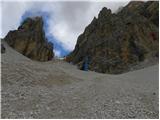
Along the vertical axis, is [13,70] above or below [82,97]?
above

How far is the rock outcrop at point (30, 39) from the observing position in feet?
289

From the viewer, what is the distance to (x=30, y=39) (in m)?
88.9

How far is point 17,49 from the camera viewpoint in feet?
287

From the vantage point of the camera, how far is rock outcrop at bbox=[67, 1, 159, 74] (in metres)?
78.8

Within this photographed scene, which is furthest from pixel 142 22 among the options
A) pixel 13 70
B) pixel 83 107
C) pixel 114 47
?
pixel 83 107

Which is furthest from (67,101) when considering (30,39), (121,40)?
(30,39)

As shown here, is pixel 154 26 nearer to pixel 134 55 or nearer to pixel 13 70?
pixel 134 55

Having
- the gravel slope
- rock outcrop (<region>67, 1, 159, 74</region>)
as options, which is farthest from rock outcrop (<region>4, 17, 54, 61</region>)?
the gravel slope

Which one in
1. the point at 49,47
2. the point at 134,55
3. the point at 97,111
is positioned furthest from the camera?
the point at 49,47

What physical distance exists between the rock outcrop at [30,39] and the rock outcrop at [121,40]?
11.1 metres

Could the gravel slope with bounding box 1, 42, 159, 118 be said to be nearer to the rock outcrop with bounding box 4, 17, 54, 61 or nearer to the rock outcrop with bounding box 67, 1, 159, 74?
the rock outcrop with bounding box 67, 1, 159, 74

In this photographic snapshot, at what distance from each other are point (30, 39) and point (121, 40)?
25216mm

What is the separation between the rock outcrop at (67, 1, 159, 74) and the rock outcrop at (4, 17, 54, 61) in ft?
36.5

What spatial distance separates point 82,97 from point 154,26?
71.6m
